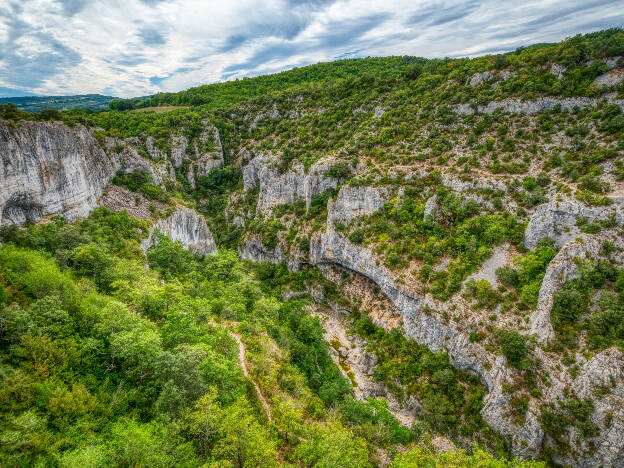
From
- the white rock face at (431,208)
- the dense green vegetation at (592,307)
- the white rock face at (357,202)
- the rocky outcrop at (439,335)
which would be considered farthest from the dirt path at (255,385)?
the white rock face at (431,208)

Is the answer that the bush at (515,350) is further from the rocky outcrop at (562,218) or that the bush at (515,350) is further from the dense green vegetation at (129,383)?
the dense green vegetation at (129,383)

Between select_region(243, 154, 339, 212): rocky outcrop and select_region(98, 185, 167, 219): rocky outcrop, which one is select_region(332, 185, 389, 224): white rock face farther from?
select_region(98, 185, 167, 219): rocky outcrop

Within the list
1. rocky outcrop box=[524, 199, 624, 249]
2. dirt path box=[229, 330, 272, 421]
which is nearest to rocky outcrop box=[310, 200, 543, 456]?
rocky outcrop box=[524, 199, 624, 249]

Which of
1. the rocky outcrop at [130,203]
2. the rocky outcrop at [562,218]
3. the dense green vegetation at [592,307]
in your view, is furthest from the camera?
the rocky outcrop at [130,203]

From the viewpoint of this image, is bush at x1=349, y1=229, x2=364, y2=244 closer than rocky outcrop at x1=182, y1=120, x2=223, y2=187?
Yes

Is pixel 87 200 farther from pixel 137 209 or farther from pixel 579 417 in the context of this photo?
pixel 579 417

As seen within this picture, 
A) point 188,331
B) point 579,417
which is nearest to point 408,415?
point 579,417

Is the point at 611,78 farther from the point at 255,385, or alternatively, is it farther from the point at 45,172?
the point at 45,172
